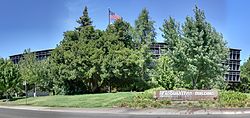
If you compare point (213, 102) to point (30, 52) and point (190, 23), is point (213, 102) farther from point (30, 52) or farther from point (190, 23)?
point (30, 52)

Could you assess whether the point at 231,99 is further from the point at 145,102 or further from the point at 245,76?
the point at 245,76

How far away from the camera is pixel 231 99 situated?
27.0m

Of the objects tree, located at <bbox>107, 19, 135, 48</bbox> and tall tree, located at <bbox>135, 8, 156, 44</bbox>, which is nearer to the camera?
tree, located at <bbox>107, 19, 135, 48</bbox>

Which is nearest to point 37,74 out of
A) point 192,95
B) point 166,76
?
point 166,76

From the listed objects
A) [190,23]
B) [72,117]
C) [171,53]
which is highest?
[190,23]

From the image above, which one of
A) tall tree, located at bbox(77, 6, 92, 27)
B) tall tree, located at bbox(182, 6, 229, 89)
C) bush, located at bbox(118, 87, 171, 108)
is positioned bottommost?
bush, located at bbox(118, 87, 171, 108)

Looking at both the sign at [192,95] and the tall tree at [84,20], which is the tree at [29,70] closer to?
the tall tree at [84,20]

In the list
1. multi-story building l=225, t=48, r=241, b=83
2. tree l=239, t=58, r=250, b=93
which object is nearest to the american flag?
tree l=239, t=58, r=250, b=93

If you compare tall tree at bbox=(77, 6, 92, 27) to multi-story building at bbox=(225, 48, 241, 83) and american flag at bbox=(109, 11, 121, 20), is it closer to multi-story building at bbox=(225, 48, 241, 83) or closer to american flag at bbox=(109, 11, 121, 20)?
american flag at bbox=(109, 11, 121, 20)

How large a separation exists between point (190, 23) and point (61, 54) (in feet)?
66.2

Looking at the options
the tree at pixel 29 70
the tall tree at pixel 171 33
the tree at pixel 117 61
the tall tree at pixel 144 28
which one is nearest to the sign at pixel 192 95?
the tall tree at pixel 171 33

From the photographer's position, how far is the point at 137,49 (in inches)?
2165

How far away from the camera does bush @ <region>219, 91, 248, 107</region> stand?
2575 cm

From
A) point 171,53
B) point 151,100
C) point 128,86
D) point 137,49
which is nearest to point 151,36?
point 137,49
